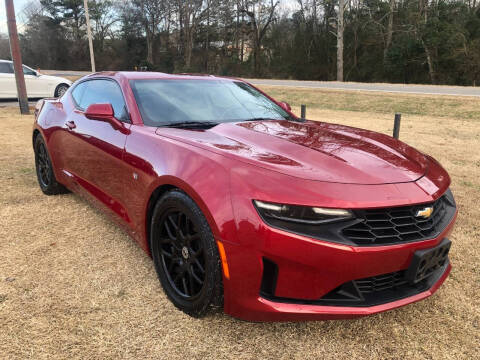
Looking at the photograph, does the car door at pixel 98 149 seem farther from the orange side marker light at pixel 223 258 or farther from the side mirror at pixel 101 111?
the orange side marker light at pixel 223 258

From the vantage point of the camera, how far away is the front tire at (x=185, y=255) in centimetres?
203

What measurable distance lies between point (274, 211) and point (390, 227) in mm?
569

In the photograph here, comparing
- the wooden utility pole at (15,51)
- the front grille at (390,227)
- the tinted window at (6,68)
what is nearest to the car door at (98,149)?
the front grille at (390,227)

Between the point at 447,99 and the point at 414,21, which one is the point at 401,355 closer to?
the point at 447,99

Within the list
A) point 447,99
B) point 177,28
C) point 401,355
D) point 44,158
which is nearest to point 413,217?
point 401,355

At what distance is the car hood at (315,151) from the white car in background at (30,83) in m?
13.8

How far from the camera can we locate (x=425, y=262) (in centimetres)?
197

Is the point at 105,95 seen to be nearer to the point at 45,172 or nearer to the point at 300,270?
the point at 45,172

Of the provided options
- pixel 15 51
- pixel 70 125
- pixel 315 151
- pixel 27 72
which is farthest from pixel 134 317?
pixel 27 72

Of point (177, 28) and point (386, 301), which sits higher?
point (177, 28)

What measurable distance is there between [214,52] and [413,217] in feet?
153

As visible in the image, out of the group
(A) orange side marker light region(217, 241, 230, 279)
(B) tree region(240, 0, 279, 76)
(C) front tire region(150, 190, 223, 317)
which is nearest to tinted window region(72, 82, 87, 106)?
(C) front tire region(150, 190, 223, 317)

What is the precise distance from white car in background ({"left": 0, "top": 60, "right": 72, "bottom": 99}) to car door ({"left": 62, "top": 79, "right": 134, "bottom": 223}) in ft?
39.2

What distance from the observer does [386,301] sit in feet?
6.37
